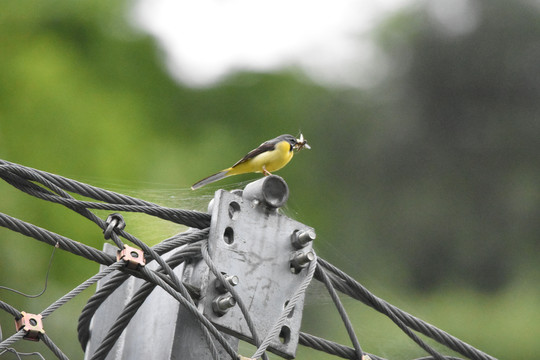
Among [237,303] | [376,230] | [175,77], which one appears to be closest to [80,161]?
[175,77]

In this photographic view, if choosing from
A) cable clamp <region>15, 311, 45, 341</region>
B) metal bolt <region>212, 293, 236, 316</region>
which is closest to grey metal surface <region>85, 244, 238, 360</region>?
metal bolt <region>212, 293, 236, 316</region>

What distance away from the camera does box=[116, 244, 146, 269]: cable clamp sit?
2.95 meters

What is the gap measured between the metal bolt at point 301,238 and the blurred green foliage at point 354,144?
1.71m

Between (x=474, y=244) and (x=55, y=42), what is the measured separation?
568 centimetres

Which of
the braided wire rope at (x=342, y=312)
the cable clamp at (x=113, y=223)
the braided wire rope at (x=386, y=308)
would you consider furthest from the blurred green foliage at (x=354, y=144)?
the cable clamp at (x=113, y=223)

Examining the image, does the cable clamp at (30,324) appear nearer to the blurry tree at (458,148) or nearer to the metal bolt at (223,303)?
the metal bolt at (223,303)

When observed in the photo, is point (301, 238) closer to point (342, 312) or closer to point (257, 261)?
point (257, 261)

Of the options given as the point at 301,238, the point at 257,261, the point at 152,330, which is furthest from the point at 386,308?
the point at 152,330

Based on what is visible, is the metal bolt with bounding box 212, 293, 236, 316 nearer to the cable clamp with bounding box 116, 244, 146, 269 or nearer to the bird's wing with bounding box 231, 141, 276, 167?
the cable clamp with bounding box 116, 244, 146, 269

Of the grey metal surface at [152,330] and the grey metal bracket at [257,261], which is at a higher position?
the grey metal bracket at [257,261]

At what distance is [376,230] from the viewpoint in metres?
11.9

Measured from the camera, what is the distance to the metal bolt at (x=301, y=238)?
10.9ft

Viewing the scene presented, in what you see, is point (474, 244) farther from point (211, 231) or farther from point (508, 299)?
point (211, 231)

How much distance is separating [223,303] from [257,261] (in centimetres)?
21
